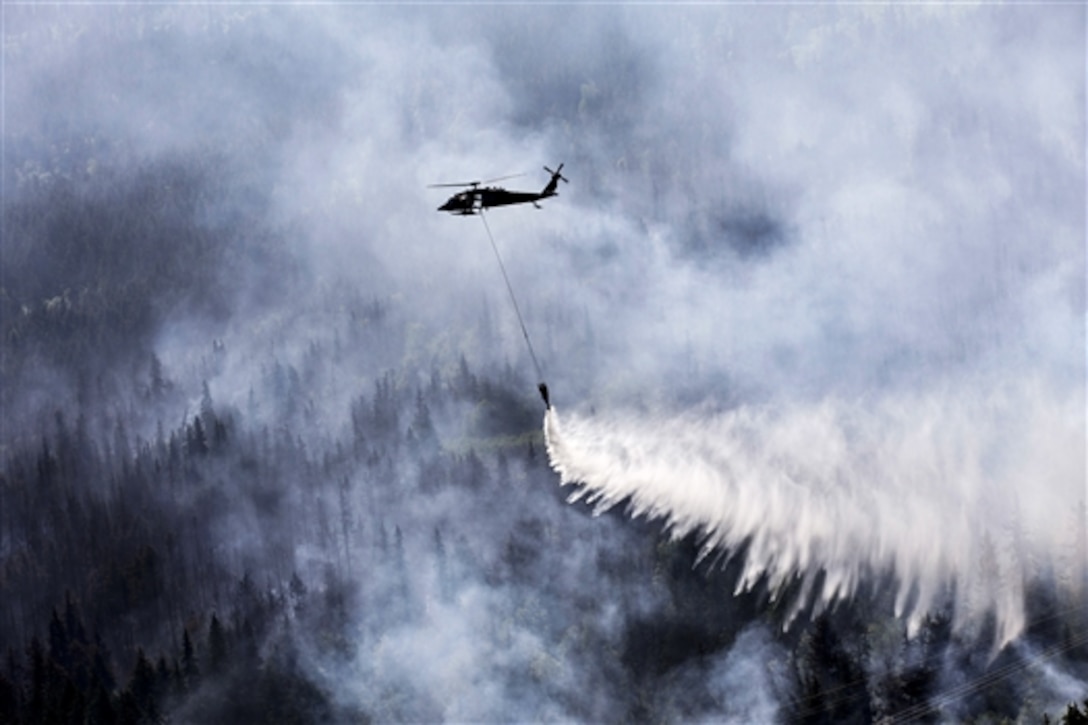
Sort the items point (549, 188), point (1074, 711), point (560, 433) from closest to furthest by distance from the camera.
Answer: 1. point (1074, 711)
2. point (549, 188)
3. point (560, 433)

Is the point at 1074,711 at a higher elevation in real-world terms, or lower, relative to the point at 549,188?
lower

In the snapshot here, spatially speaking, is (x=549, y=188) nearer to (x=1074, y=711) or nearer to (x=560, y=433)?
(x=560, y=433)

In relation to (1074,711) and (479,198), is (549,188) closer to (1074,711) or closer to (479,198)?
(479,198)

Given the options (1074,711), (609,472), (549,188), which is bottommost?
(1074,711)

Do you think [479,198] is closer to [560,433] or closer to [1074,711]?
[560,433]

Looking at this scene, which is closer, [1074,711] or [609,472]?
[1074,711]

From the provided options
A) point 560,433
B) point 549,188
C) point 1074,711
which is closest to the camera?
point 1074,711

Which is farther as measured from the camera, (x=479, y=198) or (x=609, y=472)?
(x=609, y=472)

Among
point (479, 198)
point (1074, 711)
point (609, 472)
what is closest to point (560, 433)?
point (609, 472)
